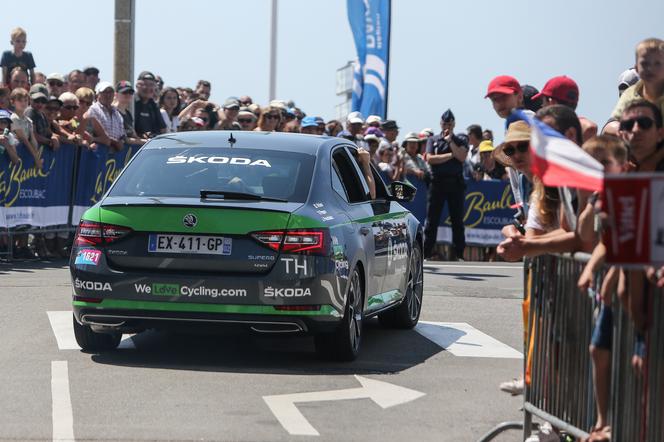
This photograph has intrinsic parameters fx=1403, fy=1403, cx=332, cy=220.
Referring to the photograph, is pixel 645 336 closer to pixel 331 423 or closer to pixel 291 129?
pixel 331 423

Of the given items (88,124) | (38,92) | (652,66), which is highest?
(652,66)

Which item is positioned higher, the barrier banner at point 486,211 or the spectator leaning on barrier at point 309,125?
the spectator leaning on barrier at point 309,125

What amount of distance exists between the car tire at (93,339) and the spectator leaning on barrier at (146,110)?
34.4 feet

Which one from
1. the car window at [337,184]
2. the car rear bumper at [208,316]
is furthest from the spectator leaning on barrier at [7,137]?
the car rear bumper at [208,316]

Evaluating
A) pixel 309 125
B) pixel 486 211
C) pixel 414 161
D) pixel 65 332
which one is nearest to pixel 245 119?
pixel 309 125

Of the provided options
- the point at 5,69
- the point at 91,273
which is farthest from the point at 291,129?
the point at 91,273

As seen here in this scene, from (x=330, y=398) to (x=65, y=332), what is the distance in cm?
349

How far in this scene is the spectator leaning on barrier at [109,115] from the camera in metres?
19.4

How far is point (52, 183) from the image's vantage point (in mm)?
19109

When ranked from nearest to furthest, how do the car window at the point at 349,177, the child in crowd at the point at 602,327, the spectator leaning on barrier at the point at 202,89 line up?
the child in crowd at the point at 602,327, the car window at the point at 349,177, the spectator leaning on barrier at the point at 202,89

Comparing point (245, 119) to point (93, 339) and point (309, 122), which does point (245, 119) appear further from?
point (93, 339)

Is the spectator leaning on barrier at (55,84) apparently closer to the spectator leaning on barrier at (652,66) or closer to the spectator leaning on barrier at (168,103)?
the spectator leaning on barrier at (168,103)

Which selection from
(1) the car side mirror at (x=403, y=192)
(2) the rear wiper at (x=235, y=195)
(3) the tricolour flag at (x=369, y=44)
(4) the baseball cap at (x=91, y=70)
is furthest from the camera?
(3) the tricolour flag at (x=369, y=44)

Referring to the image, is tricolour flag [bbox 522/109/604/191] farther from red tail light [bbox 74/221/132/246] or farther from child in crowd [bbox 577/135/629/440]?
red tail light [bbox 74/221/132/246]
